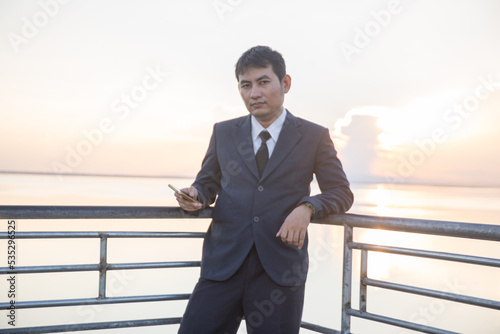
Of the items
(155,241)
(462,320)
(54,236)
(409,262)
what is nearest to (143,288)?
(155,241)

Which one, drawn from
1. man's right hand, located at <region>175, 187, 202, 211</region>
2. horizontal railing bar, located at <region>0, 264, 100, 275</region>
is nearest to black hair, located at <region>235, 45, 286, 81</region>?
man's right hand, located at <region>175, 187, 202, 211</region>

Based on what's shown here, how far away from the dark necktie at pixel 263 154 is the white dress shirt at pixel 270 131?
0.05 feet

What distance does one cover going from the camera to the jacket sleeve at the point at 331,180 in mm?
1719

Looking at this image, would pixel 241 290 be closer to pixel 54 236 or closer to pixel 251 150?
pixel 251 150

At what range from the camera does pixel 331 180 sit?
69.4 inches

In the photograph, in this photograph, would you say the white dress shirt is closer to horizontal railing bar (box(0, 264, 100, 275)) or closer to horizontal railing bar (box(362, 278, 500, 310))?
horizontal railing bar (box(362, 278, 500, 310))

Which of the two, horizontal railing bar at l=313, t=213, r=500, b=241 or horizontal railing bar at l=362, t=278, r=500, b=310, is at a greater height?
horizontal railing bar at l=313, t=213, r=500, b=241

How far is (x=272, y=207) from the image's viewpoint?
168 centimetres

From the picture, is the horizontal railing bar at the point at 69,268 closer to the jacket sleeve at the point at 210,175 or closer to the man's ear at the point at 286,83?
the jacket sleeve at the point at 210,175

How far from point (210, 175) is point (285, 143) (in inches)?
16.5

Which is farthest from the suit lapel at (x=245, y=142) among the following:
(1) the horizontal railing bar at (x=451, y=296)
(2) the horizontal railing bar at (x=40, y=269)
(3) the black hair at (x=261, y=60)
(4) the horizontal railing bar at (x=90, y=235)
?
(2) the horizontal railing bar at (x=40, y=269)

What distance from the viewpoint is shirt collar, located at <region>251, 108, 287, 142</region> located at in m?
1.83

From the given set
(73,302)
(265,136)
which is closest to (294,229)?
(265,136)

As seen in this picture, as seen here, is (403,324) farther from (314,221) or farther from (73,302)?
(73,302)
